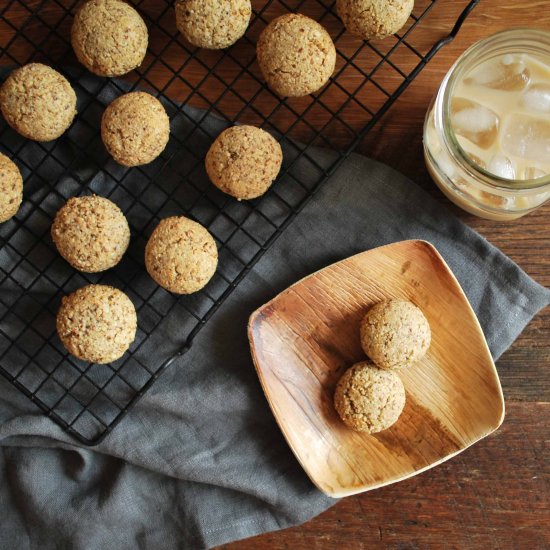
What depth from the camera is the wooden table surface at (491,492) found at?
171 centimetres

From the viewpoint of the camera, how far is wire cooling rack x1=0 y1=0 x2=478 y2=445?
160 centimetres

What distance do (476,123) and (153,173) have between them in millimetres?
701

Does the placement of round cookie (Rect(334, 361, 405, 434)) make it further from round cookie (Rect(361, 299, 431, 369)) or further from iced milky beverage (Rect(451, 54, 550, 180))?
iced milky beverage (Rect(451, 54, 550, 180))

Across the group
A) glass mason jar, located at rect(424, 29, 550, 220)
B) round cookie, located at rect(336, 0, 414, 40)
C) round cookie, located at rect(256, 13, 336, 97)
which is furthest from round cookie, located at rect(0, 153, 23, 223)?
glass mason jar, located at rect(424, 29, 550, 220)

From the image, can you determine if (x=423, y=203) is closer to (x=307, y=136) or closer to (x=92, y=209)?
(x=307, y=136)

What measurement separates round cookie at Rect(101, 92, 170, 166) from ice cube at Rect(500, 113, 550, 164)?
2.29 ft

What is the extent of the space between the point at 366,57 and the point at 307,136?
22cm

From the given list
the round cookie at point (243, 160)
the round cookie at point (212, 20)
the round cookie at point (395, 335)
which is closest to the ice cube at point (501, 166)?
the round cookie at point (395, 335)

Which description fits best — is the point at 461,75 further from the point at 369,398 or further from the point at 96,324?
the point at 96,324

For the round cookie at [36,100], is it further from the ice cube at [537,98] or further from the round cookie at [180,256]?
the ice cube at [537,98]

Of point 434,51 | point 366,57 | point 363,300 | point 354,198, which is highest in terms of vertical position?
point 434,51

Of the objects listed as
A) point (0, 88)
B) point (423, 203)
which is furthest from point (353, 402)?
point (0, 88)

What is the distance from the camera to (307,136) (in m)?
1.65

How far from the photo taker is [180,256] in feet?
4.84
